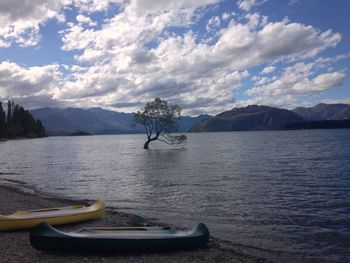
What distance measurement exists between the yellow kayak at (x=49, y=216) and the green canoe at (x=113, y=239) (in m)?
3.93

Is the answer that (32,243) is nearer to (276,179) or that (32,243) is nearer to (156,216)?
(156,216)

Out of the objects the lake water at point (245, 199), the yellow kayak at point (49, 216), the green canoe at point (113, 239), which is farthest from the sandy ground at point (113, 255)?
the lake water at point (245, 199)

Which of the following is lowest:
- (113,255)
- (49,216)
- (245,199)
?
(245,199)

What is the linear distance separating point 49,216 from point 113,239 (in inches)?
231

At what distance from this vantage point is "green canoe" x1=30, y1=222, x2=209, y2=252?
1336 centimetres

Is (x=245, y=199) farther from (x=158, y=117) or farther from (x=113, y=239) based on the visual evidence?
(x=158, y=117)

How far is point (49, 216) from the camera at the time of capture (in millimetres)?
18031

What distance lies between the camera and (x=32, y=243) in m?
13.3

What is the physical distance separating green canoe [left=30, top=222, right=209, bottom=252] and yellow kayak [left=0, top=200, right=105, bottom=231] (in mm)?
3933

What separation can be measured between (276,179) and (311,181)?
3469 mm

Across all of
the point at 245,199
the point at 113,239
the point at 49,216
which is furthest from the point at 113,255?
the point at 245,199

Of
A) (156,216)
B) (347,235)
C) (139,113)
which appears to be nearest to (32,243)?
(156,216)

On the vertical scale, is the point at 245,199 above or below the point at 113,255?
below

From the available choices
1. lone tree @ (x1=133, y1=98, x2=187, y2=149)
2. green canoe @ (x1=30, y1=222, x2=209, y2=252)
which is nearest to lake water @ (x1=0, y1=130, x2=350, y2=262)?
green canoe @ (x1=30, y1=222, x2=209, y2=252)
